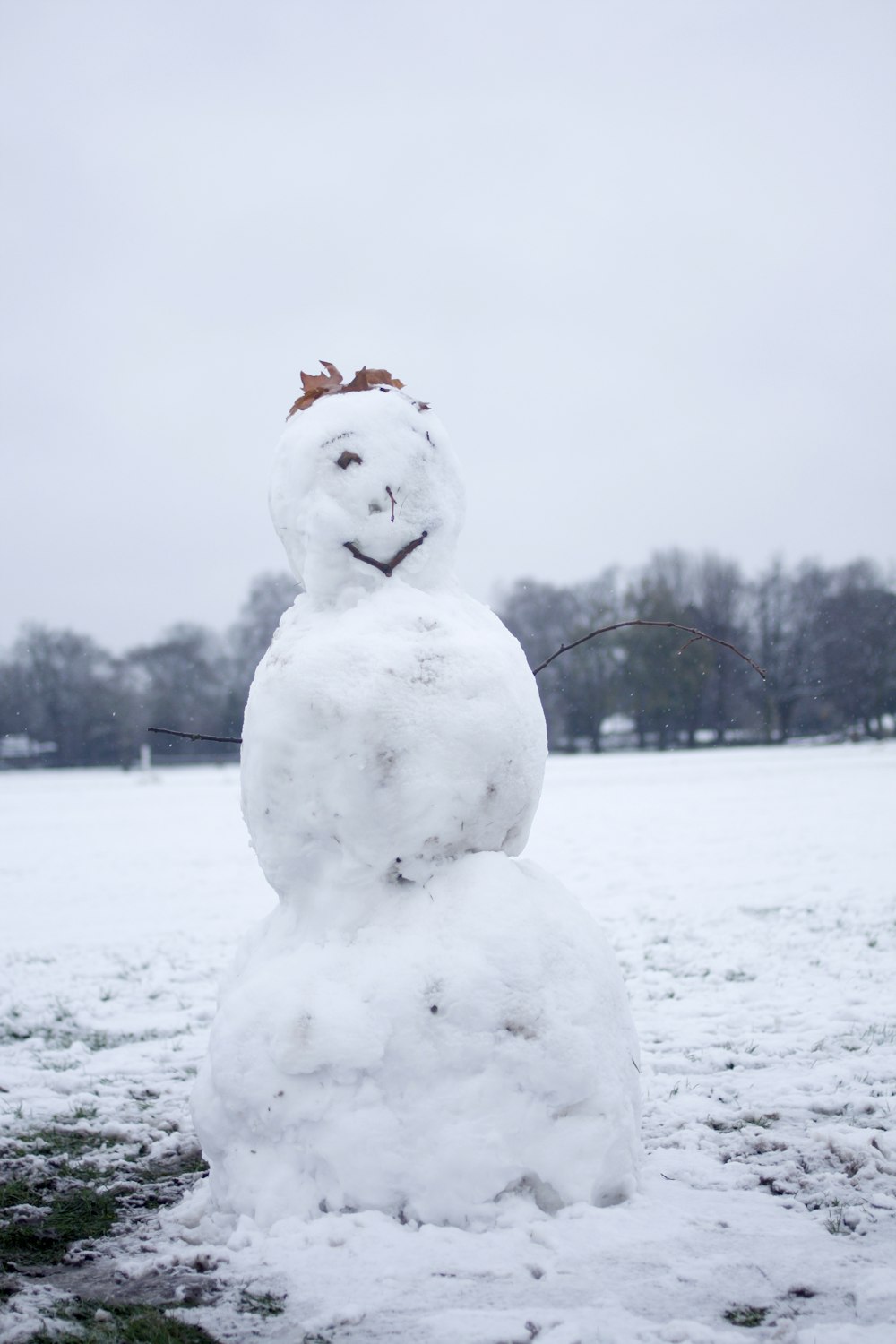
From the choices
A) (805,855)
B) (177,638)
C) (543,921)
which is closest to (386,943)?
(543,921)

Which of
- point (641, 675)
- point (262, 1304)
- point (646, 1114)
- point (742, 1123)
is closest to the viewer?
point (262, 1304)

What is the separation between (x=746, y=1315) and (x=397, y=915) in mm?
1506

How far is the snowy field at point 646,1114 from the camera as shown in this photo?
2791 mm

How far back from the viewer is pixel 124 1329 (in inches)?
107

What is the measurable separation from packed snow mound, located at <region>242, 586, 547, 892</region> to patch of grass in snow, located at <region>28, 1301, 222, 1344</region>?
4.14 feet

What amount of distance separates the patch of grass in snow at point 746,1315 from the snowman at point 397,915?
0.60 m

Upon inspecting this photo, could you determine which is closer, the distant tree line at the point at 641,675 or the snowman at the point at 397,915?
the snowman at the point at 397,915

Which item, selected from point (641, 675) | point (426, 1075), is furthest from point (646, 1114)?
point (641, 675)

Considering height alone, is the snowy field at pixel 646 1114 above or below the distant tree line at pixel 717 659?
below

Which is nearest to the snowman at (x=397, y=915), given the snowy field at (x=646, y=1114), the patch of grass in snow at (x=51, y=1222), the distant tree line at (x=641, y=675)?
the snowy field at (x=646, y=1114)

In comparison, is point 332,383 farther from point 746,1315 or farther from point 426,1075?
point 746,1315

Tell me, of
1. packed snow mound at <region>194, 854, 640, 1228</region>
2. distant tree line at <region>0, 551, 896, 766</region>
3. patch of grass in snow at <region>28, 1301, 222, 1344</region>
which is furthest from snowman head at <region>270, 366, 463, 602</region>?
distant tree line at <region>0, 551, 896, 766</region>

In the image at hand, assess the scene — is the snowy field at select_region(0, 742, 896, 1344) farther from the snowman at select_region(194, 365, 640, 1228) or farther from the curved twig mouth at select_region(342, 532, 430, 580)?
the curved twig mouth at select_region(342, 532, 430, 580)

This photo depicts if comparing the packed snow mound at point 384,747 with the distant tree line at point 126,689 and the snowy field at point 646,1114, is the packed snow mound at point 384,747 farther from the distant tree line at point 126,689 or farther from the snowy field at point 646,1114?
the distant tree line at point 126,689
